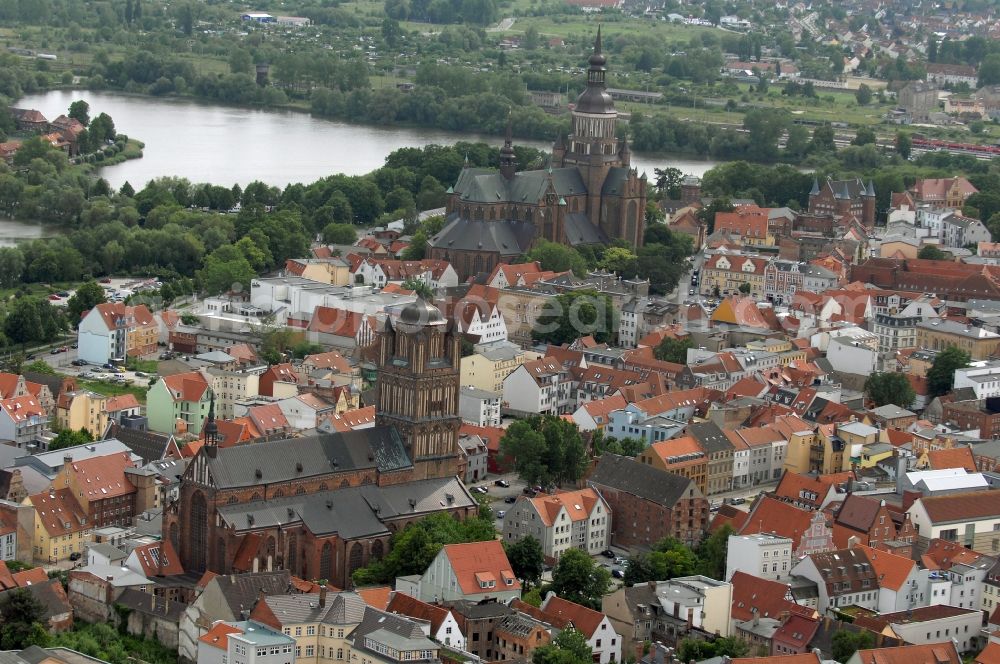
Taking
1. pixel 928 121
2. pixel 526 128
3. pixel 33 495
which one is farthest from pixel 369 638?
pixel 928 121

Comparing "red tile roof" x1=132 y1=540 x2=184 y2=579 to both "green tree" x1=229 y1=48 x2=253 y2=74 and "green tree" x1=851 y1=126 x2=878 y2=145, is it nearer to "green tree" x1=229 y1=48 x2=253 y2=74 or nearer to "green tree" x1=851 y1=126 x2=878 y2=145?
"green tree" x1=851 y1=126 x2=878 y2=145

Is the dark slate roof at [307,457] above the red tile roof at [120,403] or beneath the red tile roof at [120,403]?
above

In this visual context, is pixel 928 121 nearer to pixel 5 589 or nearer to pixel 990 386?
pixel 990 386

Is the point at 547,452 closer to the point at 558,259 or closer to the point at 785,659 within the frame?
the point at 785,659

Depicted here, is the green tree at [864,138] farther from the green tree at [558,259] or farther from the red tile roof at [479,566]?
the red tile roof at [479,566]

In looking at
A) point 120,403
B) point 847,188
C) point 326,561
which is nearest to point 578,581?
point 326,561

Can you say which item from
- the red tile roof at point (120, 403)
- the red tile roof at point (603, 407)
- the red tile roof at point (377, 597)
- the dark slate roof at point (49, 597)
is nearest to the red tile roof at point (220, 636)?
the red tile roof at point (377, 597)
